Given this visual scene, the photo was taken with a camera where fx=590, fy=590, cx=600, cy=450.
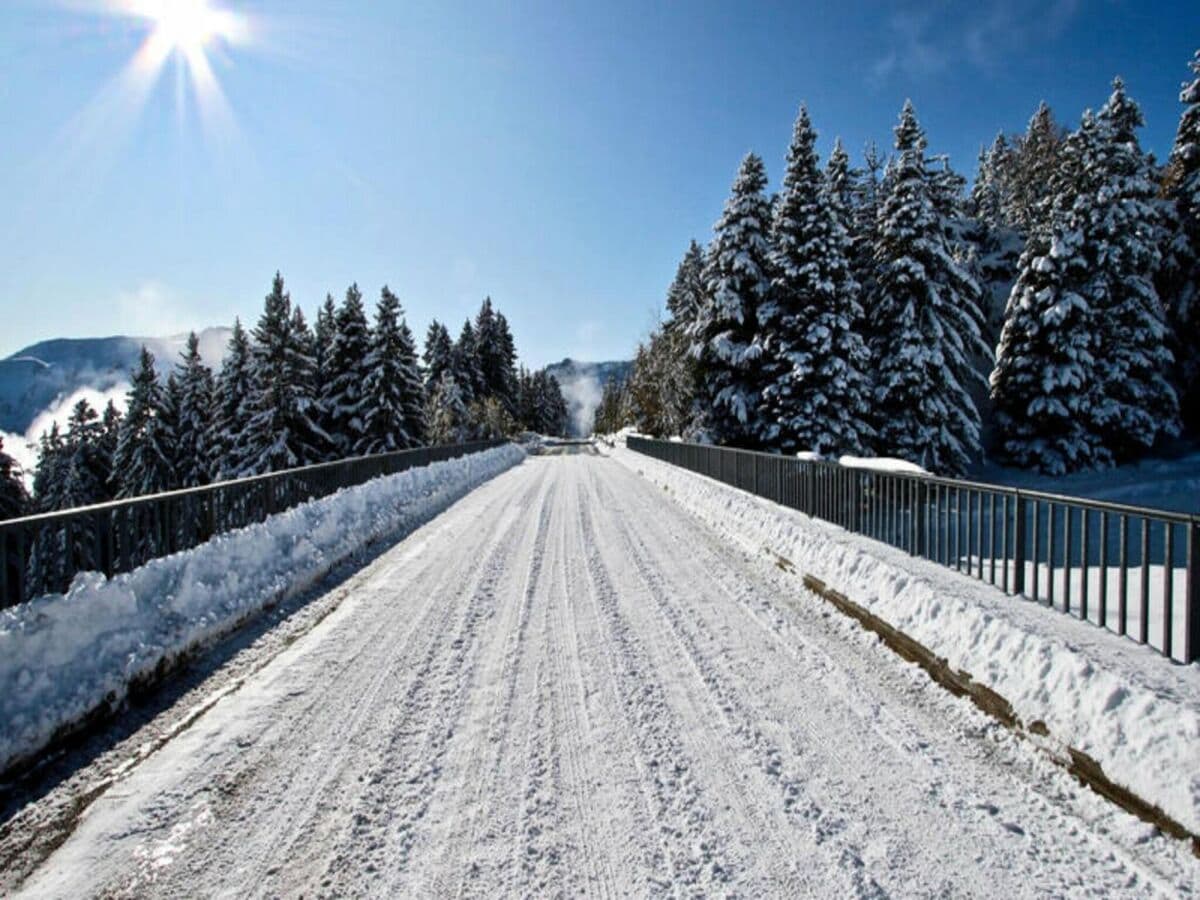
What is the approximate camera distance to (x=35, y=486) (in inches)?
2082

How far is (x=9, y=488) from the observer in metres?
28.5

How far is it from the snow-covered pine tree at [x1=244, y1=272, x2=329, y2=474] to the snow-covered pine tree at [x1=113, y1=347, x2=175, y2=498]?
33.7ft

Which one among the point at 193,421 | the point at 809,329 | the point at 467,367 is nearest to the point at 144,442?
the point at 193,421

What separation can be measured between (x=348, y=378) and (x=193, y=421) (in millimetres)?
13362

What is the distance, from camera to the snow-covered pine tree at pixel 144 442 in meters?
39.3

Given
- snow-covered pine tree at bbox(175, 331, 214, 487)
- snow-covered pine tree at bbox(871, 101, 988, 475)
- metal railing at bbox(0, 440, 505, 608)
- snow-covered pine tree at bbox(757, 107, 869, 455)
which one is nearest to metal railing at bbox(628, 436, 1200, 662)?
metal railing at bbox(0, 440, 505, 608)

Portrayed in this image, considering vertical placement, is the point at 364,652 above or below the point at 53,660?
→ below

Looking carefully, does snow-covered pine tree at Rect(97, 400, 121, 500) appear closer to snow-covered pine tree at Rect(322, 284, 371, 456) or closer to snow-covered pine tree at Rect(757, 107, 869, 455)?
snow-covered pine tree at Rect(322, 284, 371, 456)

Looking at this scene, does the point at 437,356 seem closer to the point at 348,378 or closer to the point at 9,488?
the point at 348,378

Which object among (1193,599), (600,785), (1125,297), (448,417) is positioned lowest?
(600,785)

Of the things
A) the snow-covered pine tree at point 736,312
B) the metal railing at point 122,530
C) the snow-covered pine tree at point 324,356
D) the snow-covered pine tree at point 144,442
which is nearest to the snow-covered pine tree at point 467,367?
the snow-covered pine tree at point 324,356

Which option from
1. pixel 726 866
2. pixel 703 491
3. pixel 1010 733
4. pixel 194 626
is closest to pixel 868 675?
pixel 1010 733

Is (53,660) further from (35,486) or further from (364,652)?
(35,486)

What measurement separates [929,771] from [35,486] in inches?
2843
